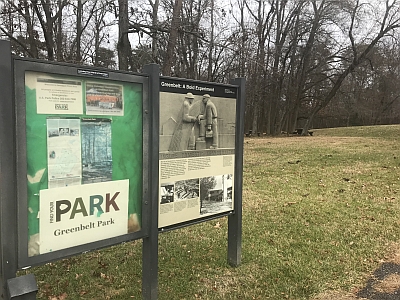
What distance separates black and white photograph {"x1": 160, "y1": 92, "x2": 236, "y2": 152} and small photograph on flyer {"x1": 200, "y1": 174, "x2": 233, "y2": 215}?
332 millimetres

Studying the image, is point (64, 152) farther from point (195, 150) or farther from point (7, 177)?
point (195, 150)

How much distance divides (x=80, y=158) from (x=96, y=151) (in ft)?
0.44

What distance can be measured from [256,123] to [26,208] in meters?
31.1

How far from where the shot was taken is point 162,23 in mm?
14117

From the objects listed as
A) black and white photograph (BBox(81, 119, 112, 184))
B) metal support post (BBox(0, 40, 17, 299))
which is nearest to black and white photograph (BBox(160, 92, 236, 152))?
black and white photograph (BBox(81, 119, 112, 184))

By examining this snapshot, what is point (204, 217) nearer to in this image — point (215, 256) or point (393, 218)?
point (215, 256)

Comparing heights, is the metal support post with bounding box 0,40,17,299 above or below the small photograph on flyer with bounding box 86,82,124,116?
below

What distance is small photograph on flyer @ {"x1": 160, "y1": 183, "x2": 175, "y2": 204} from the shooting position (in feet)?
10.5

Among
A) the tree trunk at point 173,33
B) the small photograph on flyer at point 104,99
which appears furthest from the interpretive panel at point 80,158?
the tree trunk at point 173,33

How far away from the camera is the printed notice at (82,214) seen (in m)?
2.49

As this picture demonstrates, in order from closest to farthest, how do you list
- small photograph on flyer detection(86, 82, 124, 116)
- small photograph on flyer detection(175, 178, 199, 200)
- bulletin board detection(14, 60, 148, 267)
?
bulletin board detection(14, 60, 148, 267)
small photograph on flyer detection(86, 82, 124, 116)
small photograph on flyer detection(175, 178, 199, 200)

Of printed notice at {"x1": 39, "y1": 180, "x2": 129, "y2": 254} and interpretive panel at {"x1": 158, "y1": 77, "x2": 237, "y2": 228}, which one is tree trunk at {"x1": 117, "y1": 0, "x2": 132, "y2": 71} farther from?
printed notice at {"x1": 39, "y1": 180, "x2": 129, "y2": 254}

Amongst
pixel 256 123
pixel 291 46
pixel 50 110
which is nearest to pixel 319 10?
pixel 291 46

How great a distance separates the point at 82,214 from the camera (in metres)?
2.66
